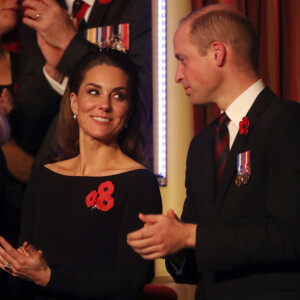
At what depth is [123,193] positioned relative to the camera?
221 centimetres

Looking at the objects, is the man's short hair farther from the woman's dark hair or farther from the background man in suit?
the background man in suit

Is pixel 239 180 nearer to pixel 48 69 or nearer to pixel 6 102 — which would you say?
pixel 48 69

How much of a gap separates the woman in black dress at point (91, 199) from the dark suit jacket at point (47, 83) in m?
0.77

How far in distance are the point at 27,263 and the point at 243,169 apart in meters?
0.84

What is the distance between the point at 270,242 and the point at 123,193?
773mm

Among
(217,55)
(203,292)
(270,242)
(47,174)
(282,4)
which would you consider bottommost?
(203,292)

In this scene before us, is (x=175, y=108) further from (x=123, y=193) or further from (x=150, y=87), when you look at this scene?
(x=123, y=193)

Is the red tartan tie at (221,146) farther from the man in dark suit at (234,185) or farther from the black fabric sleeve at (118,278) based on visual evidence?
the black fabric sleeve at (118,278)

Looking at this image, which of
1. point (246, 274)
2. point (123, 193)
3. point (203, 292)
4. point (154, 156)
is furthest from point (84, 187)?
point (154, 156)

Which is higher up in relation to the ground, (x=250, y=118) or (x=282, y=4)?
(x=282, y=4)

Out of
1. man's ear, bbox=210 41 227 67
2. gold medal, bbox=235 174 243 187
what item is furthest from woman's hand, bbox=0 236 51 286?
man's ear, bbox=210 41 227 67

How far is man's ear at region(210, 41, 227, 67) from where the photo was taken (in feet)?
6.35

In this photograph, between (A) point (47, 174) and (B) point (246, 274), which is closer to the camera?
(B) point (246, 274)

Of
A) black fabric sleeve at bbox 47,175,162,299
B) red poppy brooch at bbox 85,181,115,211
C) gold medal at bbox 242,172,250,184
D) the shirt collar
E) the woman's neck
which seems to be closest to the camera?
gold medal at bbox 242,172,250,184
